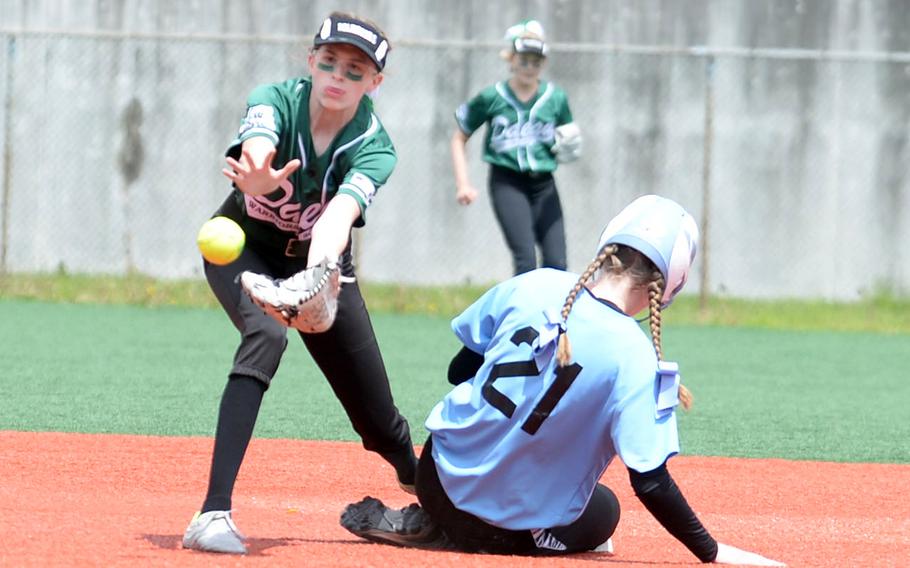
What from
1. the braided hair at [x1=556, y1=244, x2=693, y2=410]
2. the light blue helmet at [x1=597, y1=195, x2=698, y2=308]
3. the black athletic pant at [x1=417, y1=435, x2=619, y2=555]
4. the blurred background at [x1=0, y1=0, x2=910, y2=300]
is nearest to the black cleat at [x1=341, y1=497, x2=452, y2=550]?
the black athletic pant at [x1=417, y1=435, x2=619, y2=555]

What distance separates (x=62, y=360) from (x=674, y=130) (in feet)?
25.6

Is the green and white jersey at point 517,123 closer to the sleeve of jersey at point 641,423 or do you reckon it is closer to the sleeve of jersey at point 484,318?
the sleeve of jersey at point 484,318

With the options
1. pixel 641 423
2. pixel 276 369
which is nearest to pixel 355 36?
pixel 276 369

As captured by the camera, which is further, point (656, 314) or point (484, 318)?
point (484, 318)

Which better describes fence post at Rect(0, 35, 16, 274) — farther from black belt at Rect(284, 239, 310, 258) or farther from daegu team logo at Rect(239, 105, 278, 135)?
daegu team logo at Rect(239, 105, 278, 135)

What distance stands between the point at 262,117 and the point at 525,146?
5777 millimetres

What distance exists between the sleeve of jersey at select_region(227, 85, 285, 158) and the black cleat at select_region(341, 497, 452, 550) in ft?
3.85

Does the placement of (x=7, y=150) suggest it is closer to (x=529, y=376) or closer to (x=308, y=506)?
(x=308, y=506)

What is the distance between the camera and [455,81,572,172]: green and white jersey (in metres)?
10.1

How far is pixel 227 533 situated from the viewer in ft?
13.8

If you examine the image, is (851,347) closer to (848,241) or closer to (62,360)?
(848,241)

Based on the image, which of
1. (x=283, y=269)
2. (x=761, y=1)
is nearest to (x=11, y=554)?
(x=283, y=269)

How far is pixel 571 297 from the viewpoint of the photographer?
4.05 metres

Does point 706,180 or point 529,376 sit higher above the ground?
point 529,376
